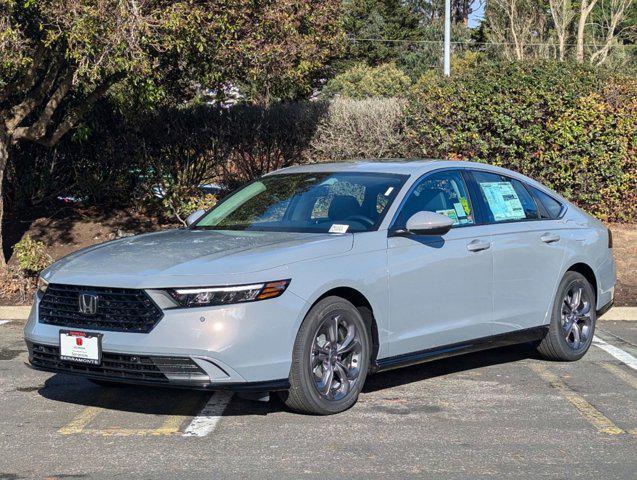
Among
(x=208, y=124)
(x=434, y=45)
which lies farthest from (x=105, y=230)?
(x=434, y=45)

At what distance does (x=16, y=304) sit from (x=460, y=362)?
5.37 metres

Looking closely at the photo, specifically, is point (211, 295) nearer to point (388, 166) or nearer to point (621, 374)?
point (388, 166)

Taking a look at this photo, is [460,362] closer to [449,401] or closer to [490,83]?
[449,401]

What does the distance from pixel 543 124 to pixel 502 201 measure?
7844 millimetres

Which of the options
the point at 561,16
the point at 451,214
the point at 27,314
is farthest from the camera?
the point at 561,16

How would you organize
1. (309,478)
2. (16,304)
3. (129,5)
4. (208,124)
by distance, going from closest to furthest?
(309,478)
(129,5)
(16,304)
(208,124)

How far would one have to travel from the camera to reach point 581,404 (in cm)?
721

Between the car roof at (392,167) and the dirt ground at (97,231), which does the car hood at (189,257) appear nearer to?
the car roof at (392,167)

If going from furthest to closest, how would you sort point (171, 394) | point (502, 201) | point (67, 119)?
1. point (67, 119)
2. point (502, 201)
3. point (171, 394)

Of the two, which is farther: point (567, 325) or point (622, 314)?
point (622, 314)

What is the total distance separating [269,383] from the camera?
6.21 metres

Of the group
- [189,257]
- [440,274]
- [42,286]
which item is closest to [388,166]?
[440,274]

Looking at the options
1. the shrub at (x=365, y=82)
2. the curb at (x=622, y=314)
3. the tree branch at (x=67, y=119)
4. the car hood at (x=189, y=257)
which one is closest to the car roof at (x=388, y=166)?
the car hood at (x=189, y=257)

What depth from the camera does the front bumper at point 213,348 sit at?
6.04 meters
